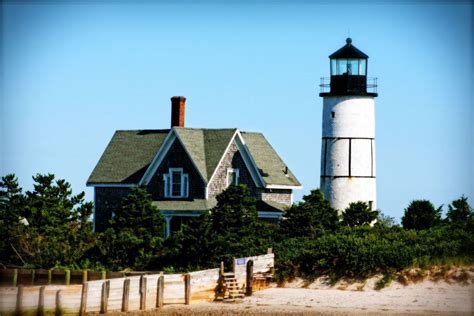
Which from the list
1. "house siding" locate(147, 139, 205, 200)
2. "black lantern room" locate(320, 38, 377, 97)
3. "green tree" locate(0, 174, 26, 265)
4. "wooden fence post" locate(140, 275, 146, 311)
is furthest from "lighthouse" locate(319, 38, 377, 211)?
"wooden fence post" locate(140, 275, 146, 311)

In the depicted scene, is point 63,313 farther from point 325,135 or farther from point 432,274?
point 325,135

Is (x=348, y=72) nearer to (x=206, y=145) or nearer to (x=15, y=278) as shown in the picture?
(x=206, y=145)

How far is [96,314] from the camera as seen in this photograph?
34.3m

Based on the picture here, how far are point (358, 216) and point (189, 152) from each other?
755 cm

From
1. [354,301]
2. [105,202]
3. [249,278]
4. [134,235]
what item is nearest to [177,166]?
[105,202]

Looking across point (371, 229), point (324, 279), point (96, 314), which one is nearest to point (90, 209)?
point (371, 229)

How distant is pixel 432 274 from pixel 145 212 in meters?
14.2

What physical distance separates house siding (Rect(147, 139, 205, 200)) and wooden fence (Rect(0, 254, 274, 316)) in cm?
1449

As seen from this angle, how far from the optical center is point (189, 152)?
176 ft

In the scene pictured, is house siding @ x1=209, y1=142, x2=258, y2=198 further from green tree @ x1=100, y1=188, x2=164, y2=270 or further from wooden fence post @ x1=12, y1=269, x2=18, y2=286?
wooden fence post @ x1=12, y1=269, x2=18, y2=286

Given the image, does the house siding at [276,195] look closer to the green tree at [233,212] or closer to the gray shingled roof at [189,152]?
the gray shingled roof at [189,152]

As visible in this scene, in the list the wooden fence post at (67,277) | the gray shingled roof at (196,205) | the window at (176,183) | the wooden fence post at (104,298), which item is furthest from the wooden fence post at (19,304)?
the window at (176,183)

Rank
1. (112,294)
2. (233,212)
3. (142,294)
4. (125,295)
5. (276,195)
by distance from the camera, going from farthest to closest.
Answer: (276,195) < (233,212) < (142,294) < (125,295) < (112,294)

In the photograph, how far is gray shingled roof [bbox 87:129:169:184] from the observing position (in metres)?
55.7
